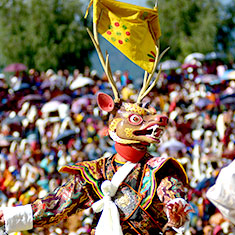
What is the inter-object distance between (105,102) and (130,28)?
0.60m

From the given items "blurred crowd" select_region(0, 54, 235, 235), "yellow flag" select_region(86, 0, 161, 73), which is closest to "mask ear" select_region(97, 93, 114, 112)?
"yellow flag" select_region(86, 0, 161, 73)

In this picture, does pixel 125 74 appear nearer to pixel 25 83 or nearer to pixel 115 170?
pixel 25 83

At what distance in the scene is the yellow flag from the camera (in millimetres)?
4074

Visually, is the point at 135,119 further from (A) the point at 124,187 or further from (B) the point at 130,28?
(B) the point at 130,28

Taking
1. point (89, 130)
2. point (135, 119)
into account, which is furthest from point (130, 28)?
point (89, 130)

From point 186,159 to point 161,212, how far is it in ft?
13.3

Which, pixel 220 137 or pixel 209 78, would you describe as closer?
pixel 220 137

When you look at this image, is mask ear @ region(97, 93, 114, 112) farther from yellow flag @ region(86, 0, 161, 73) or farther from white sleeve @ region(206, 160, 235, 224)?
white sleeve @ region(206, 160, 235, 224)

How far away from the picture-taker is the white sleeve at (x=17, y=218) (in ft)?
12.2

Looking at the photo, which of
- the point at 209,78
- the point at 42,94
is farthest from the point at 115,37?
the point at 42,94

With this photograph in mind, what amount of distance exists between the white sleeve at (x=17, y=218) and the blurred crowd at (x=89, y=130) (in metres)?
1.82

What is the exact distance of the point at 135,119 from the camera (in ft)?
12.8

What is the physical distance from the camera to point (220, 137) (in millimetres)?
8102

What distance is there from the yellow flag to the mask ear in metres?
0.35
